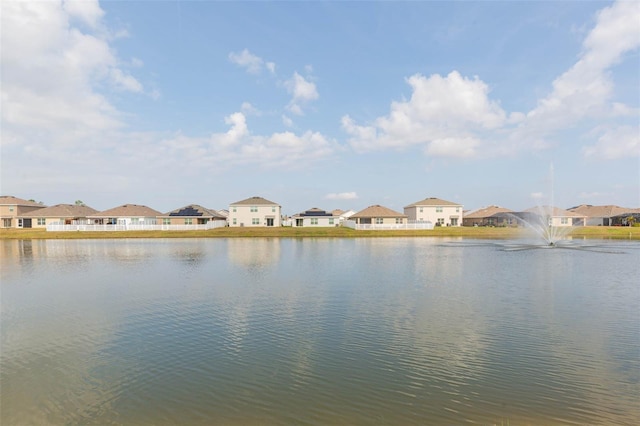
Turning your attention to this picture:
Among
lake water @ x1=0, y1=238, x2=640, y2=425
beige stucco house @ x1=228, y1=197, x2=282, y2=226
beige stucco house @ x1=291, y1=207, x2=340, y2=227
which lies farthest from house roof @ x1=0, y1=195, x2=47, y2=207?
lake water @ x1=0, y1=238, x2=640, y2=425

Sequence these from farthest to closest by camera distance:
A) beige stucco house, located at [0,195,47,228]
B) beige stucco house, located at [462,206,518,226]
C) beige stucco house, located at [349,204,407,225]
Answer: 1. beige stucco house, located at [462,206,518,226]
2. beige stucco house, located at [0,195,47,228]
3. beige stucco house, located at [349,204,407,225]

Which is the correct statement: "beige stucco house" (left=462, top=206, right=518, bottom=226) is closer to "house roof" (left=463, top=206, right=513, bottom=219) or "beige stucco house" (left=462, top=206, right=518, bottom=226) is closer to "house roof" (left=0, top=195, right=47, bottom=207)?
"house roof" (left=463, top=206, right=513, bottom=219)

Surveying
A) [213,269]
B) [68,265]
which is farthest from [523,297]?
[68,265]

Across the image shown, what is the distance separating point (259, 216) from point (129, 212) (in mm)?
31757

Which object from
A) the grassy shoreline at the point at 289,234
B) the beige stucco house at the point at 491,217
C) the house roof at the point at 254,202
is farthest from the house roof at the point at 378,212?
the beige stucco house at the point at 491,217

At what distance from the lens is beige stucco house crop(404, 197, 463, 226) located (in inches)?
3826

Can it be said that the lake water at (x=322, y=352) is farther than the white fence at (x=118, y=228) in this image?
No

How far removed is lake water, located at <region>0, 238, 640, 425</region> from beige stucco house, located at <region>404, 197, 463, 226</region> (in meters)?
74.0

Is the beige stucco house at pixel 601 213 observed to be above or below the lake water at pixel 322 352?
above

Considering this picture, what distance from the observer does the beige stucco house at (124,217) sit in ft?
283

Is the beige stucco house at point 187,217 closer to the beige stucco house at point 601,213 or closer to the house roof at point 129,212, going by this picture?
the house roof at point 129,212

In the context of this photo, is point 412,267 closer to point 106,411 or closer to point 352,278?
point 352,278

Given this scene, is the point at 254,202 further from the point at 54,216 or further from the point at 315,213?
the point at 54,216

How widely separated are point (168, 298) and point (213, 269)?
987 cm
